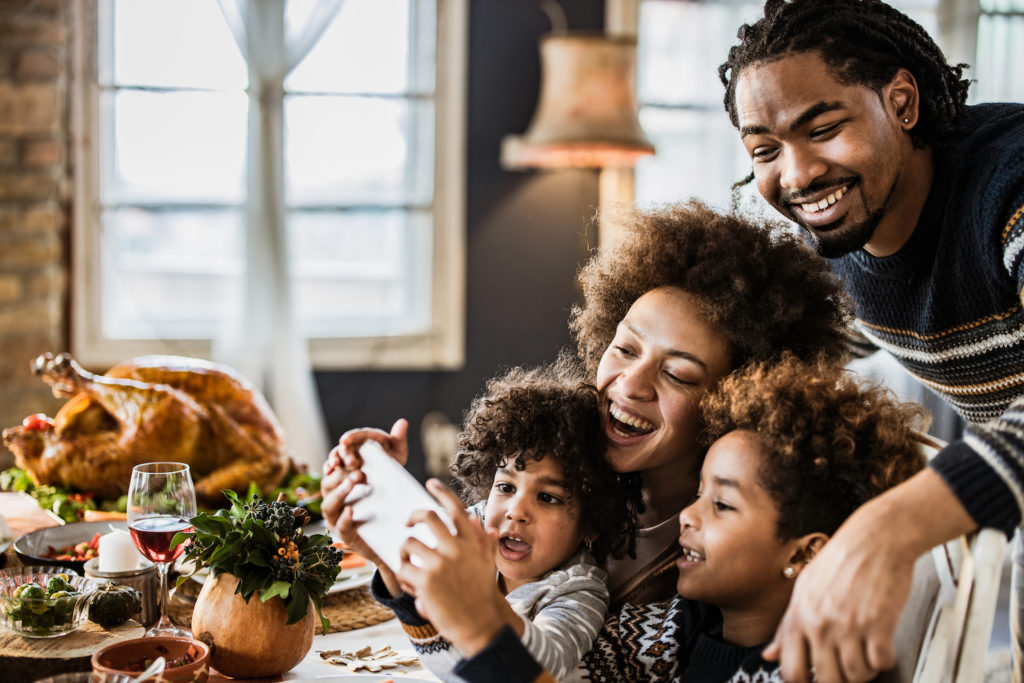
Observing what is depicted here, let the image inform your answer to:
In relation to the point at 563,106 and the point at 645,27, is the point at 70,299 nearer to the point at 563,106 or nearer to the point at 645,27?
the point at 563,106

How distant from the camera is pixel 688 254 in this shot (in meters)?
1.59

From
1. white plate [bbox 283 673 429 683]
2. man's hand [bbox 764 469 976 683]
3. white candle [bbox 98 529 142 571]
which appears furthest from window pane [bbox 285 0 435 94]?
man's hand [bbox 764 469 976 683]

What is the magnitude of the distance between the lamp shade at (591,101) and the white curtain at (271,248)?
3.28ft

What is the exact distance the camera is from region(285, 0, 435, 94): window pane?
13.9 ft

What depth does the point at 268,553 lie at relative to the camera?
4.40 ft

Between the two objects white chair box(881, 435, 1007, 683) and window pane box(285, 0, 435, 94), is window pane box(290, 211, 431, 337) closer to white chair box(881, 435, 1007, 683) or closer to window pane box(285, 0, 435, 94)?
window pane box(285, 0, 435, 94)

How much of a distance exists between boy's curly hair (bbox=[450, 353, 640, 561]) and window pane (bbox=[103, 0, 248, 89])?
2.99m

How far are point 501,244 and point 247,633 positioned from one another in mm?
3213

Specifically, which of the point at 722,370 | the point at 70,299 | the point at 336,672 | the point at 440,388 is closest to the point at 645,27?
the point at 440,388

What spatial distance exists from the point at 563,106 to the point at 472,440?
2.57m

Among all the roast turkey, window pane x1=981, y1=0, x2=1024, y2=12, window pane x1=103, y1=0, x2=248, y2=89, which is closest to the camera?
the roast turkey

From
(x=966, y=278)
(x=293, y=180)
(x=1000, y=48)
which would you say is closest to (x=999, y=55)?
(x=1000, y=48)

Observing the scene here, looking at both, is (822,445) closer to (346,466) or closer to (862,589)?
(862,589)

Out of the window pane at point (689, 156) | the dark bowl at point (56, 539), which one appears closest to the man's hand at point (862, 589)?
the dark bowl at point (56, 539)
